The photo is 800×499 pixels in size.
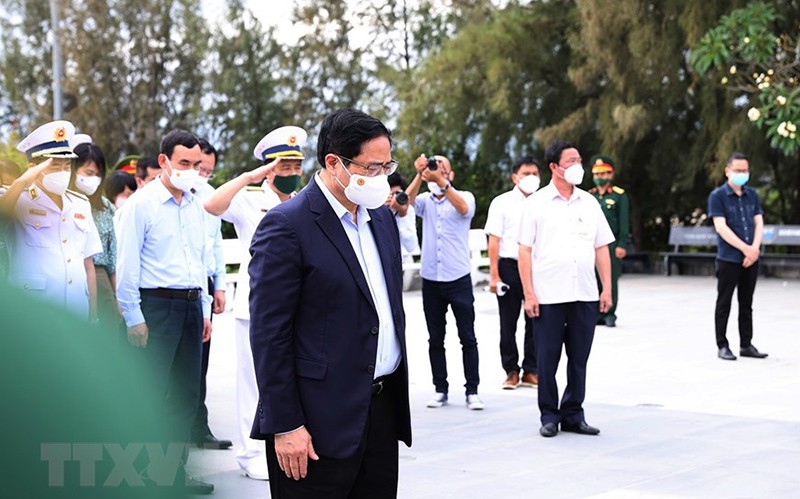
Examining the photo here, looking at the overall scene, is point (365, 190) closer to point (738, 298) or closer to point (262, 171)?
point (262, 171)

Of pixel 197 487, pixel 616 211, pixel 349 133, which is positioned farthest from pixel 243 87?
pixel 197 487

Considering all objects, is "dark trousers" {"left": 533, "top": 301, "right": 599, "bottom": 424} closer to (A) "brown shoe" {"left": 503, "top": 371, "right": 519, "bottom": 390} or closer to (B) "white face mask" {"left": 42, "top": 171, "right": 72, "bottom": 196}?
(A) "brown shoe" {"left": 503, "top": 371, "right": 519, "bottom": 390}

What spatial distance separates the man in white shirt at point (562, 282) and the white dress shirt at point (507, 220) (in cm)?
196

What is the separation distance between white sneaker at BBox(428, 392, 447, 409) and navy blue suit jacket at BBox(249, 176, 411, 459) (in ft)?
16.8

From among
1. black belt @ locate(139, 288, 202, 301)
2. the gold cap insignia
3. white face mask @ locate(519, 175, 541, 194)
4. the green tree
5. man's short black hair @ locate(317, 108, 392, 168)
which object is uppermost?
the green tree

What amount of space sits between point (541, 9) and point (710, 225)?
5.95 meters

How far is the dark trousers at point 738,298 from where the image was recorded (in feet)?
35.3

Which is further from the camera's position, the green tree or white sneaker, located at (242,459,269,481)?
the green tree

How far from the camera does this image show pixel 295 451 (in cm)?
344

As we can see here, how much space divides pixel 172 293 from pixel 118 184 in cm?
337

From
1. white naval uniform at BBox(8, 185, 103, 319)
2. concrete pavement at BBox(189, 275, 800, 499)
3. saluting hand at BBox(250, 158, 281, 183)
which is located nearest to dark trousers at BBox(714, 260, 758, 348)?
concrete pavement at BBox(189, 275, 800, 499)

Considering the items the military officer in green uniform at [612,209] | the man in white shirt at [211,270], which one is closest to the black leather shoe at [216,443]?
the man in white shirt at [211,270]

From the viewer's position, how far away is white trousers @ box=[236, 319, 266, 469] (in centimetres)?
617

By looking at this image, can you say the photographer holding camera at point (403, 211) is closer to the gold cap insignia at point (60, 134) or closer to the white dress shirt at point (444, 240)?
the white dress shirt at point (444, 240)
